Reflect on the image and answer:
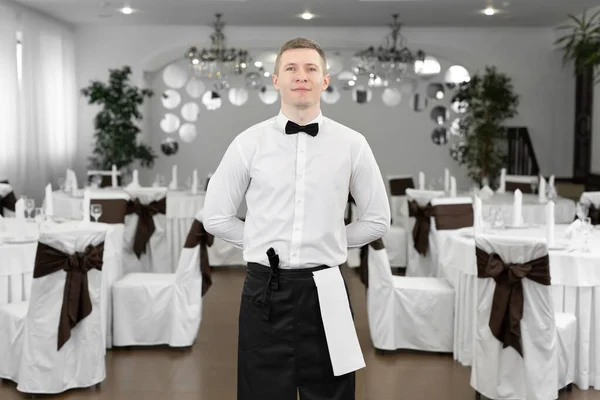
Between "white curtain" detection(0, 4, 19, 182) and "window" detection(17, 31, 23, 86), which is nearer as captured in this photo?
"white curtain" detection(0, 4, 19, 182)

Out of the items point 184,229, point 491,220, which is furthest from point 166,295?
point 184,229

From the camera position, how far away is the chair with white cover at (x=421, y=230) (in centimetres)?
733

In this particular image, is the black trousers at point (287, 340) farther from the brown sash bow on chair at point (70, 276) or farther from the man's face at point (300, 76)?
the brown sash bow on chair at point (70, 276)

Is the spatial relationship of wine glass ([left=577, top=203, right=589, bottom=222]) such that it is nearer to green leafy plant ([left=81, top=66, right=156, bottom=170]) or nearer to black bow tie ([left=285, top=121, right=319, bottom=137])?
black bow tie ([left=285, top=121, right=319, bottom=137])

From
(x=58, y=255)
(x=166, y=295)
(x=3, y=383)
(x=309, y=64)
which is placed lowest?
(x=3, y=383)

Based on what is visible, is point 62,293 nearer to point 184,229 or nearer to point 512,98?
Answer: point 184,229

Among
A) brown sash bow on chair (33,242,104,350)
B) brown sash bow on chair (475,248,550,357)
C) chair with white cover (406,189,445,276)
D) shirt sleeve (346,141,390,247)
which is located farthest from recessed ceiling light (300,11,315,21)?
shirt sleeve (346,141,390,247)

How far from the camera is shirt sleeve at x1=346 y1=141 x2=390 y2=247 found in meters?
2.47

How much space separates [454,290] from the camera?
217 inches

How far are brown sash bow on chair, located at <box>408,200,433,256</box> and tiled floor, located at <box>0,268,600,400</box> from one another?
1.58m

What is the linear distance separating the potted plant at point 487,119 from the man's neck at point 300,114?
33.3 ft

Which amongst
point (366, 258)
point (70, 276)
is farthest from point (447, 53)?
point (70, 276)

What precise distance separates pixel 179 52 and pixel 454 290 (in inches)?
355

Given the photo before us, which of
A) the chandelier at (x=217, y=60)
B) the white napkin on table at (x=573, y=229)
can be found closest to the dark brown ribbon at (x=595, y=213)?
the white napkin on table at (x=573, y=229)
